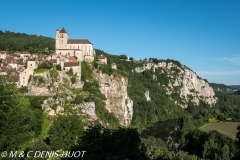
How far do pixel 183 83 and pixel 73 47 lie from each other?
4698 inches

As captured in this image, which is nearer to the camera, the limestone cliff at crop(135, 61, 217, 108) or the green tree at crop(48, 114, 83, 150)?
the green tree at crop(48, 114, 83, 150)

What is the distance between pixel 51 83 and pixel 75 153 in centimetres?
3574

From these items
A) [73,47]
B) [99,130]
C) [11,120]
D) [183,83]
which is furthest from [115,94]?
[183,83]

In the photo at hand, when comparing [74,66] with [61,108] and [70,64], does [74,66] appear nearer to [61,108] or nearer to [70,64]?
[70,64]

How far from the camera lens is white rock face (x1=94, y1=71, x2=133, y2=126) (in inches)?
2651

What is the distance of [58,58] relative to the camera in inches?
2199

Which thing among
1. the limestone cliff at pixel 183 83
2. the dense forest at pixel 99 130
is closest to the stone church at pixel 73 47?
the dense forest at pixel 99 130

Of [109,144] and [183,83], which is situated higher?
[183,83]

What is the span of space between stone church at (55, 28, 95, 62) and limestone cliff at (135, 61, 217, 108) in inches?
3973

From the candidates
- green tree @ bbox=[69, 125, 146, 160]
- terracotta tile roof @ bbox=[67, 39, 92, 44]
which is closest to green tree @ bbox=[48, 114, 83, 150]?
green tree @ bbox=[69, 125, 146, 160]

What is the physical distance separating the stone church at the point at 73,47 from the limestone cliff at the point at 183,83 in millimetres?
100914

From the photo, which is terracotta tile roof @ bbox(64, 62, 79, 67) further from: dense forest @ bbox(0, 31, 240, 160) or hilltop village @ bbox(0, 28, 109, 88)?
dense forest @ bbox(0, 31, 240, 160)

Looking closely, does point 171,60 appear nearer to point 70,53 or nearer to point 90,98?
point 70,53

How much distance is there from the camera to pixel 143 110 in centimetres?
11156
